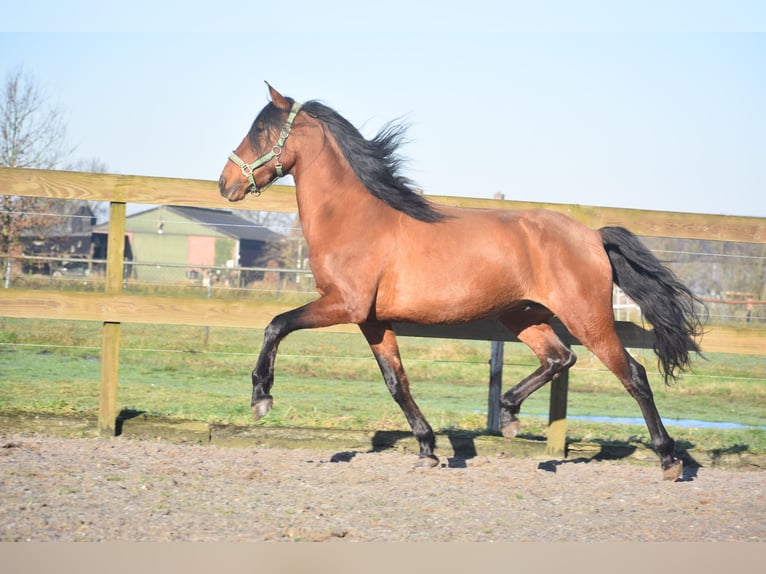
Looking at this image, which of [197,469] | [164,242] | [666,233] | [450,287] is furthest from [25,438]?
[164,242]

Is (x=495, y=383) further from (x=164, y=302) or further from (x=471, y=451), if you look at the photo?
(x=164, y=302)

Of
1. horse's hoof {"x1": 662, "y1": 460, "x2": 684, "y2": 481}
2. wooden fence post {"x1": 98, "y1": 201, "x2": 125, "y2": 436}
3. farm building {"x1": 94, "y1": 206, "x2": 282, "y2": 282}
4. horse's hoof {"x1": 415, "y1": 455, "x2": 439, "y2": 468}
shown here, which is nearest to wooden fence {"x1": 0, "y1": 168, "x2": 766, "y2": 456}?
wooden fence post {"x1": 98, "y1": 201, "x2": 125, "y2": 436}

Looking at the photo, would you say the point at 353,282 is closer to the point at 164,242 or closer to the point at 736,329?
the point at 736,329

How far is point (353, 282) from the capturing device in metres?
5.71

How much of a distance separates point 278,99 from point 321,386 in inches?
234

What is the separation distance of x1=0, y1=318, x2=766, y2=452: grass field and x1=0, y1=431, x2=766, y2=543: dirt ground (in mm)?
1272

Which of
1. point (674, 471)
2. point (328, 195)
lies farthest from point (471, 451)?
point (328, 195)

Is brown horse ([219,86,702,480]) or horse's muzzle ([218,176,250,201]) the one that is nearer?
brown horse ([219,86,702,480])

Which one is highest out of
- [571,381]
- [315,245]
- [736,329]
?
[315,245]

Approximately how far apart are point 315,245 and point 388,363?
1.00m

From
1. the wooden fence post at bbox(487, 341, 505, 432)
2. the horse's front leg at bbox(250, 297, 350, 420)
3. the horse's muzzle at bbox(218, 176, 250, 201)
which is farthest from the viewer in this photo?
the wooden fence post at bbox(487, 341, 505, 432)

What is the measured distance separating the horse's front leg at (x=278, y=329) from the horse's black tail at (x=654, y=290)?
2.06 meters

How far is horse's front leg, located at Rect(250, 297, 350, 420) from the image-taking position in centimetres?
554

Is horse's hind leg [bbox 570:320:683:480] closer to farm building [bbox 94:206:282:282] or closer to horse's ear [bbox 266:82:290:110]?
horse's ear [bbox 266:82:290:110]
